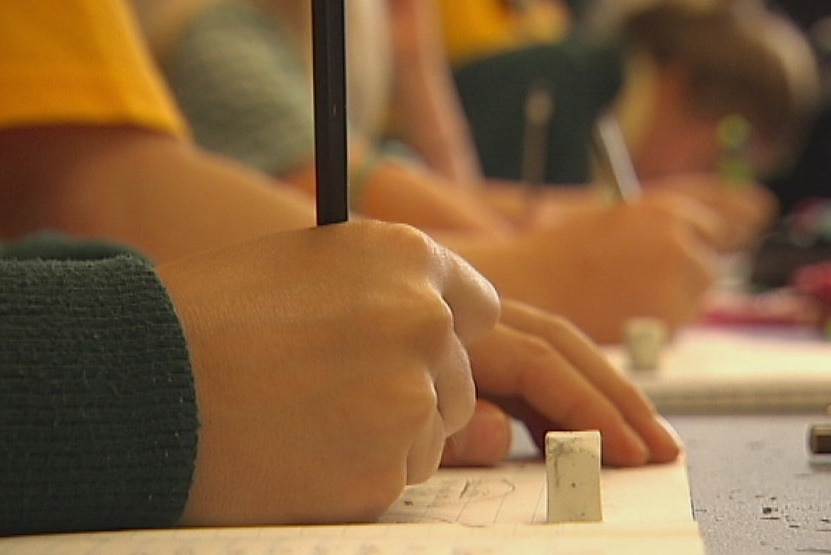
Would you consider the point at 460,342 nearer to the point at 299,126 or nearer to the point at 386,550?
the point at 386,550

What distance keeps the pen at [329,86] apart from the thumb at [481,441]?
0.47 ft

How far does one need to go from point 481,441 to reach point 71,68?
335 millimetres

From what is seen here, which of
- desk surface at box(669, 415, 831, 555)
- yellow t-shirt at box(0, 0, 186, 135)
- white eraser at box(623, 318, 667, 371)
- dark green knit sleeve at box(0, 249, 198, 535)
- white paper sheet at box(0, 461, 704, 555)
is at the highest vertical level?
yellow t-shirt at box(0, 0, 186, 135)

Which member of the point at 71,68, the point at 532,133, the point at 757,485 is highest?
the point at 71,68

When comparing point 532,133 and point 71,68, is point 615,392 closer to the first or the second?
point 71,68

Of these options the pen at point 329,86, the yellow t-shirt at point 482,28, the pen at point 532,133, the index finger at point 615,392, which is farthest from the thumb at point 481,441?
the yellow t-shirt at point 482,28

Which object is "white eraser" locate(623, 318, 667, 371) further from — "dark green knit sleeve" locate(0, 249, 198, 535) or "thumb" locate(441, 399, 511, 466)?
"dark green knit sleeve" locate(0, 249, 198, 535)

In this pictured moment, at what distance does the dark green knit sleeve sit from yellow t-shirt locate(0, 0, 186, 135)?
321mm

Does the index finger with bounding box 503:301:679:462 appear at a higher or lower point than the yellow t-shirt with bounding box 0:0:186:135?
lower

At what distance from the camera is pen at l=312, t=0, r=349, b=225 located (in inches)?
16.7

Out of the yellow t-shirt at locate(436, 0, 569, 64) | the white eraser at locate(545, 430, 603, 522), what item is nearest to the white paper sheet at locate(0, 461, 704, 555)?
the white eraser at locate(545, 430, 603, 522)

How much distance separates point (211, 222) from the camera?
812 millimetres

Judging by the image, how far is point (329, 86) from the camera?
43 cm

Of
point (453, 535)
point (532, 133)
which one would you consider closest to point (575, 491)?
point (453, 535)
